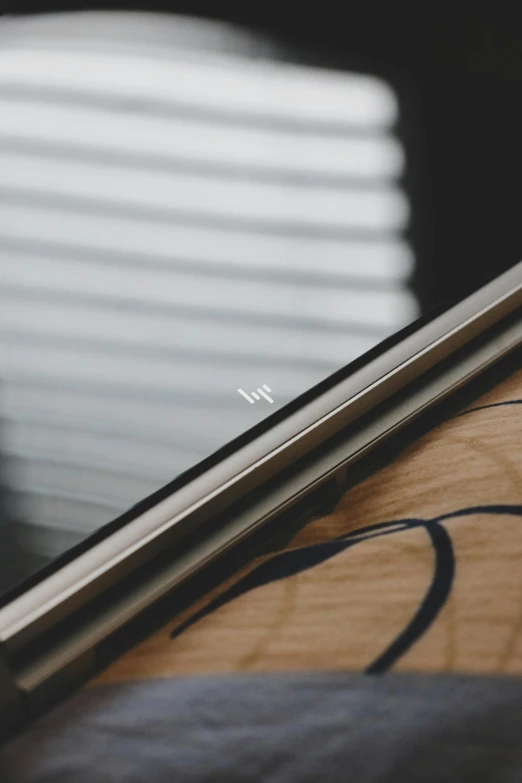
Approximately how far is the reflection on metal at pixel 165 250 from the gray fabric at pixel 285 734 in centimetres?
12

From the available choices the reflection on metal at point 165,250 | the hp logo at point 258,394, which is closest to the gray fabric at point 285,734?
the reflection on metal at point 165,250

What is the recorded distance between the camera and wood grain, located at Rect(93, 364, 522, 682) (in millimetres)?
396

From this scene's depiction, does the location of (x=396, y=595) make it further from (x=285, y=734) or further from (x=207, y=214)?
(x=207, y=214)

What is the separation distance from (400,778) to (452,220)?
55cm

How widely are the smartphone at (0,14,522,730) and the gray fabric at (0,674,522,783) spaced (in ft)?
0.13

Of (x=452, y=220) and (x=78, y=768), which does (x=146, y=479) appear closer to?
(x=78, y=768)

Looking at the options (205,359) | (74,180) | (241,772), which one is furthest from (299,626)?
(74,180)

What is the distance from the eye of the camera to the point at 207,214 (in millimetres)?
660

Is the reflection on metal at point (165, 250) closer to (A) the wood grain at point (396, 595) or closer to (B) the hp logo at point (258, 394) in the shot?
(B) the hp logo at point (258, 394)

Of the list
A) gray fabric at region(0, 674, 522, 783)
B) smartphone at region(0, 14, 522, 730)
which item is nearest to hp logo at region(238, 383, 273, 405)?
smartphone at region(0, 14, 522, 730)

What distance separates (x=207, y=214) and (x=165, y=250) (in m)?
0.06

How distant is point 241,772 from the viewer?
0.36 m

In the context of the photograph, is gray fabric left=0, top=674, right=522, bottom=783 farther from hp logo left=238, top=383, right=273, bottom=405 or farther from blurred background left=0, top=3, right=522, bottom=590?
hp logo left=238, top=383, right=273, bottom=405

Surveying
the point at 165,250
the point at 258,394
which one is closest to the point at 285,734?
the point at 258,394
